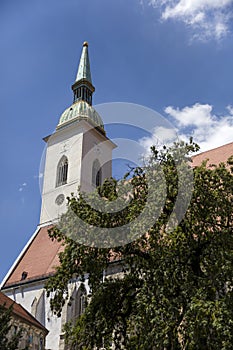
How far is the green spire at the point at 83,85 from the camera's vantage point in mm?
42688

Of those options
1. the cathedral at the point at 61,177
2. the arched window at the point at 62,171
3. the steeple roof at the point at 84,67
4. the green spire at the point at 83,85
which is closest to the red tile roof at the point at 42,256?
the cathedral at the point at 61,177

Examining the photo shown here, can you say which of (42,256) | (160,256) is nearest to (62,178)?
(42,256)

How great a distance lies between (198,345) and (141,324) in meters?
1.73

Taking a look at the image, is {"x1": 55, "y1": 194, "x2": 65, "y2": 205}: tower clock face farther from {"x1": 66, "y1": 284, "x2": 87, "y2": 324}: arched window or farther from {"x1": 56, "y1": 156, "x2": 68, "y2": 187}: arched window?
{"x1": 66, "y1": 284, "x2": 87, "y2": 324}: arched window

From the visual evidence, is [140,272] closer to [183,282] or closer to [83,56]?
[183,282]

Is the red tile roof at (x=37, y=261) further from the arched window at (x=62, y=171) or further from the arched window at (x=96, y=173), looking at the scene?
the arched window at (x=96, y=173)

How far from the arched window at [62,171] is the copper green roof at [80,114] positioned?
3375 millimetres

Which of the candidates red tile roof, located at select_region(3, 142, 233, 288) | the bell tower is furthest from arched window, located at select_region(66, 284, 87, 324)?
the bell tower

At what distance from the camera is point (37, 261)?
27906 mm

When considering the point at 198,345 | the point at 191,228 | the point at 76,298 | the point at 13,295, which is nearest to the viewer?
the point at 198,345

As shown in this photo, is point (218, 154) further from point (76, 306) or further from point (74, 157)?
point (74, 157)

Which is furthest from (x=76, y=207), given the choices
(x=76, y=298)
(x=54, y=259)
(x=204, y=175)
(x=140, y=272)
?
(x=54, y=259)

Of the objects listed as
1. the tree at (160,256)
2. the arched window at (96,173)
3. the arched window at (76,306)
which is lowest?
the tree at (160,256)

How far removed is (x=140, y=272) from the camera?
14469mm
